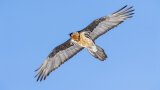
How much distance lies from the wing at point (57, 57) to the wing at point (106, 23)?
5.21 ft

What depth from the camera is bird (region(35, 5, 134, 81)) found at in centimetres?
1942

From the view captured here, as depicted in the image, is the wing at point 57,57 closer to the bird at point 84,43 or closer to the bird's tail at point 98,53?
the bird at point 84,43

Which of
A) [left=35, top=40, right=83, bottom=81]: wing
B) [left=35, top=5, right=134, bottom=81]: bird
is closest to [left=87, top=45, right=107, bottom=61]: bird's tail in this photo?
[left=35, top=5, right=134, bottom=81]: bird

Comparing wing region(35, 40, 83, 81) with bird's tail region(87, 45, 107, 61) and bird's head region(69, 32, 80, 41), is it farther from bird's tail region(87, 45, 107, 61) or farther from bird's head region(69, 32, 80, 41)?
bird's tail region(87, 45, 107, 61)

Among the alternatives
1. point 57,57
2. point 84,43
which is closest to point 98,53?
point 84,43

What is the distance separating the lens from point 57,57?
841 inches

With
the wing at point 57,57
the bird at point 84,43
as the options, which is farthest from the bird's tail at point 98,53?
the wing at point 57,57

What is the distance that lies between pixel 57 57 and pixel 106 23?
401 centimetres

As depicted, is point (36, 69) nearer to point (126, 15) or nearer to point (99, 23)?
point (99, 23)

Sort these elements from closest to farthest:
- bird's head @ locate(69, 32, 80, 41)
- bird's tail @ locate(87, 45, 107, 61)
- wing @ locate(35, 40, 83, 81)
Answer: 1. bird's tail @ locate(87, 45, 107, 61)
2. bird's head @ locate(69, 32, 80, 41)
3. wing @ locate(35, 40, 83, 81)

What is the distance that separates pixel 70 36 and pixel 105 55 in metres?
2.61

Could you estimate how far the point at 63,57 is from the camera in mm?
21266

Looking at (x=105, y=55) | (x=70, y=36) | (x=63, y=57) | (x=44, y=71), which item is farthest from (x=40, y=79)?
(x=105, y=55)

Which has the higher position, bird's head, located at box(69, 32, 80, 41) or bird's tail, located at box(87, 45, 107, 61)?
bird's head, located at box(69, 32, 80, 41)
